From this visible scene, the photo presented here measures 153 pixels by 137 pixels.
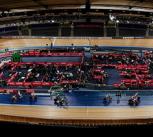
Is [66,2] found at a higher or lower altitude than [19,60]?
higher

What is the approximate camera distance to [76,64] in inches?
883

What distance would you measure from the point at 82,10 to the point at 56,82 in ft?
53.8

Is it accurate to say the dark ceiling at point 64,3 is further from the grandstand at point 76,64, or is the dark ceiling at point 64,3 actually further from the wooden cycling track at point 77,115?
the wooden cycling track at point 77,115

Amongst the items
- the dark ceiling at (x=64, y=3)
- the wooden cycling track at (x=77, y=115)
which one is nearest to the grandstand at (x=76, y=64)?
the wooden cycling track at (x=77, y=115)

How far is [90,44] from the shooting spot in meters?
27.3

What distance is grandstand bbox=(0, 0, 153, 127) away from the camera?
1546 cm

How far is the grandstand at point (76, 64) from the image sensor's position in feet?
50.7

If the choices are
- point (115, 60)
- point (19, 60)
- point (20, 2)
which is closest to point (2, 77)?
point (19, 60)

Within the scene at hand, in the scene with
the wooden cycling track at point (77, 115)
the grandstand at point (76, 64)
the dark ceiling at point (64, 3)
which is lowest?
the wooden cycling track at point (77, 115)

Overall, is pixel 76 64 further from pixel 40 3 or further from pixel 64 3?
pixel 40 3


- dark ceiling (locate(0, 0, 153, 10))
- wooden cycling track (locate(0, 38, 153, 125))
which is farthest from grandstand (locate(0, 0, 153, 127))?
dark ceiling (locate(0, 0, 153, 10))

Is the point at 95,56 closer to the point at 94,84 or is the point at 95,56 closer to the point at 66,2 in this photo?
the point at 94,84

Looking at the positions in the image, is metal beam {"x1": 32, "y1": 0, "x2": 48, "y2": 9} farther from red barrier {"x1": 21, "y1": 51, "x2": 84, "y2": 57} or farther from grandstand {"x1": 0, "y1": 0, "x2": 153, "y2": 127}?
red barrier {"x1": 21, "y1": 51, "x2": 84, "y2": 57}

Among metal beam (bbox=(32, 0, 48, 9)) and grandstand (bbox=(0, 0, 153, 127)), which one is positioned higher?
metal beam (bbox=(32, 0, 48, 9))
